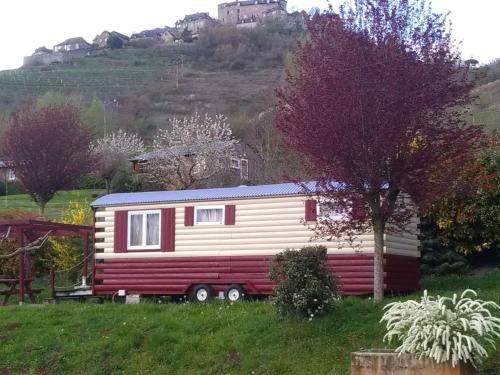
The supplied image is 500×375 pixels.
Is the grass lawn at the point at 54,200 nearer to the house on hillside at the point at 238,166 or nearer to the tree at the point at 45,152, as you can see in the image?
the house on hillside at the point at 238,166

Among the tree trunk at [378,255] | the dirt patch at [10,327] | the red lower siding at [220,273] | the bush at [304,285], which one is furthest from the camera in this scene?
the red lower siding at [220,273]

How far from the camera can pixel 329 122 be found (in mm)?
13297

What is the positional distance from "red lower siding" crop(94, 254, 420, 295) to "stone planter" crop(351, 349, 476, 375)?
6150 millimetres

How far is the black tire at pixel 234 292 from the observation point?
17.2m

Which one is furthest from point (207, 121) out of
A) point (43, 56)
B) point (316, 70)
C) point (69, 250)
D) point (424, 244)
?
point (43, 56)

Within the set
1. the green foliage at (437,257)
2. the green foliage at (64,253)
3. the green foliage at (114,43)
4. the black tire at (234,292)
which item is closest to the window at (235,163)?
the green foliage at (64,253)

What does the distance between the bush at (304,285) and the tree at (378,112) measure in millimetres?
1300

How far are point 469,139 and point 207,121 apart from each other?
3055 centimetres

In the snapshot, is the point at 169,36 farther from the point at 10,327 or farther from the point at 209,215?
the point at 10,327

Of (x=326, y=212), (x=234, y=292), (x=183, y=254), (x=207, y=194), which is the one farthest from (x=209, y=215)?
(x=326, y=212)

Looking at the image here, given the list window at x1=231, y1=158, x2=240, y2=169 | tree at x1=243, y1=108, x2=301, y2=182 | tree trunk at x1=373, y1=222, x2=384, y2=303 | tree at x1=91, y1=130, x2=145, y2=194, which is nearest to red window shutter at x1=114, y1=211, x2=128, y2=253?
tree trunk at x1=373, y1=222, x2=384, y2=303

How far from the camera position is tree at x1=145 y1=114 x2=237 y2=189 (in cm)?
3277

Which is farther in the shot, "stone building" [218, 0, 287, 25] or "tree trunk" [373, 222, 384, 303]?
"stone building" [218, 0, 287, 25]

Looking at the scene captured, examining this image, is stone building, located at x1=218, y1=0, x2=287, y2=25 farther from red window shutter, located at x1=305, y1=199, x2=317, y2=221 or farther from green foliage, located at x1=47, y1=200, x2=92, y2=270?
red window shutter, located at x1=305, y1=199, x2=317, y2=221
